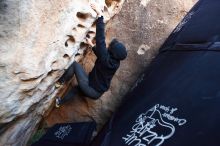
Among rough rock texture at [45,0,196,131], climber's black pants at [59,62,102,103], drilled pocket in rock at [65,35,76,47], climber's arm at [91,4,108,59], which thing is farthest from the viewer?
rough rock texture at [45,0,196,131]

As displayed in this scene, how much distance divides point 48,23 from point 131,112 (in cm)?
88

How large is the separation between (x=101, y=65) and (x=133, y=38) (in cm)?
58

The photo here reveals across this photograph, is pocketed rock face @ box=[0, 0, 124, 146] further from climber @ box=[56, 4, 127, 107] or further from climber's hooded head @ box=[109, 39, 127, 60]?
climber's hooded head @ box=[109, 39, 127, 60]

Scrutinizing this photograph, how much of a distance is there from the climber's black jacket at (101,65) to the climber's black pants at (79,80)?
0.13 ft

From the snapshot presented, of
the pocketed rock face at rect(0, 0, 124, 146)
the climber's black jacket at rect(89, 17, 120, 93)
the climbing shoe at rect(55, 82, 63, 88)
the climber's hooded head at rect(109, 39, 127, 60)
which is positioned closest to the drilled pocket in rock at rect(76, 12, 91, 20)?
the pocketed rock face at rect(0, 0, 124, 146)

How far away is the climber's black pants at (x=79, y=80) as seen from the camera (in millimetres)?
2807

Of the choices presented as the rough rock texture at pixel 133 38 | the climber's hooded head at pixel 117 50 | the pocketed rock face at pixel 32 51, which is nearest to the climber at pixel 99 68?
the climber's hooded head at pixel 117 50

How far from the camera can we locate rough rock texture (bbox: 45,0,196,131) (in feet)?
10.8

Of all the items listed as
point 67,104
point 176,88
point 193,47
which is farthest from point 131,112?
point 67,104

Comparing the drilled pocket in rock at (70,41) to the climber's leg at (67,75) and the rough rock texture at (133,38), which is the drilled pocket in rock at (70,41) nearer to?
the climber's leg at (67,75)

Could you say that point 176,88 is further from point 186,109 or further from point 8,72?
point 8,72

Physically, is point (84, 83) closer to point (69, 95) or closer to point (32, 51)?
point (69, 95)

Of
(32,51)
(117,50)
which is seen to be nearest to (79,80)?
(117,50)

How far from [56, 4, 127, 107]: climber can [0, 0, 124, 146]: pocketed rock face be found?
0.33ft
